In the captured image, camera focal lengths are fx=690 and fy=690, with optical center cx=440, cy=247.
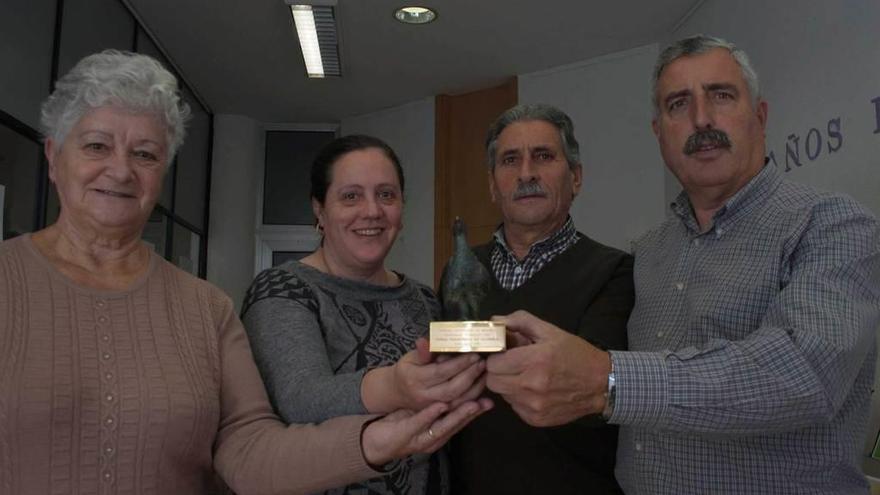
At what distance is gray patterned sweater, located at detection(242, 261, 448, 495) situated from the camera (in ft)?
4.29

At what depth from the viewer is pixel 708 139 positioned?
57.9 inches

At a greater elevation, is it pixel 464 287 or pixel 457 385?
pixel 464 287

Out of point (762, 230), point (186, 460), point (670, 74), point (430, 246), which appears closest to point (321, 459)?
point (186, 460)

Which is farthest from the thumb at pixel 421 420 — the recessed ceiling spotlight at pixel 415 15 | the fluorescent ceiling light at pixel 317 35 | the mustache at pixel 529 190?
the recessed ceiling spotlight at pixel 415 15

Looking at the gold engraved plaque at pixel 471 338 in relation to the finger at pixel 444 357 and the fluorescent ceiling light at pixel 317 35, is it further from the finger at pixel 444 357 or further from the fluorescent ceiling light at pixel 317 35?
the fluorescent ceiling light at pixel 317 35

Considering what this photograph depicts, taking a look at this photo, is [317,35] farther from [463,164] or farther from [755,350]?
[755,350]

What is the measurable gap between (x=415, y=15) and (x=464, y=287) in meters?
2.81

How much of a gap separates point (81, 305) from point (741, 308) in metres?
1.26

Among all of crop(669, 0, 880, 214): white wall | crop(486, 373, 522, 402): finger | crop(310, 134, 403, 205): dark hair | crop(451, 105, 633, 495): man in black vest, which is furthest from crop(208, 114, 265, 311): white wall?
crop(486, 373, 522, 402): finger

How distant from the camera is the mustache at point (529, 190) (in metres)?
1.75

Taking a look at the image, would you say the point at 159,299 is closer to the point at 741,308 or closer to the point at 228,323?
the point at 228,323

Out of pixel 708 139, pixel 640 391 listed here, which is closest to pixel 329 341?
pixel 640 391

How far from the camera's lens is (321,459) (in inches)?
48.7

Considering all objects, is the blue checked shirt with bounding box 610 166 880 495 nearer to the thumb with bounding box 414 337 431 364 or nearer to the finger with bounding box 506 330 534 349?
the finger with bounding box 506 330 534 349
